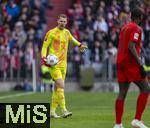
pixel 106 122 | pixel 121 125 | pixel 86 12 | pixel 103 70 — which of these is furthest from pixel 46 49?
pixel 86 12

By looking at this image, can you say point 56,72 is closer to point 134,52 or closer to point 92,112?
point 92,112

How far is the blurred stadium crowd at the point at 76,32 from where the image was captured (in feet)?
99.6

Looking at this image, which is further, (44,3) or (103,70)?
(44,3)

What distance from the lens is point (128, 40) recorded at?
44.3 feet

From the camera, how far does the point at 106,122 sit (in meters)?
15.2

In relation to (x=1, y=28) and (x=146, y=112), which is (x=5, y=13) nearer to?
(x=1, y=28)

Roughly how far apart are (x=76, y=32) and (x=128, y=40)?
57.0 feet

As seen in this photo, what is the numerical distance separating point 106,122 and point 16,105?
3537mm

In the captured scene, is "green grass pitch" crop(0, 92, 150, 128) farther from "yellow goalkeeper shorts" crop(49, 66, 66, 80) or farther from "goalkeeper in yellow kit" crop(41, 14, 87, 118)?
"yellow goalkeeper shorts" crop(49, 66, 66, 80)

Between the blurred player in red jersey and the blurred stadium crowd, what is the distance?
611 inches

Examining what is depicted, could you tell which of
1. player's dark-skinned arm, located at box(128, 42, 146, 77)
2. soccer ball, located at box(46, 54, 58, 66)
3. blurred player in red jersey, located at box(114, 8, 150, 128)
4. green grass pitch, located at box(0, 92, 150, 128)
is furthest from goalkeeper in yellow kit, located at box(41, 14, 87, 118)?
player's dark-skinned arm, located at box(128, 42, 146, 77)

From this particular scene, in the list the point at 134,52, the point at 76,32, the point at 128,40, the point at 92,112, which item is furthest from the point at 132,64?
the point at 76,32

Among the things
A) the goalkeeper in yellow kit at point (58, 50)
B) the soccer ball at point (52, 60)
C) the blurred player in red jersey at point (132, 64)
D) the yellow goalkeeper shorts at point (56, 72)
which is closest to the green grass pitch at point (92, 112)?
the goalkeeper in yellow kit at point (58, 50)

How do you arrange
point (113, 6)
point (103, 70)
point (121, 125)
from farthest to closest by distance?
point (113, 6), point (103, 70), point (121, 125)
